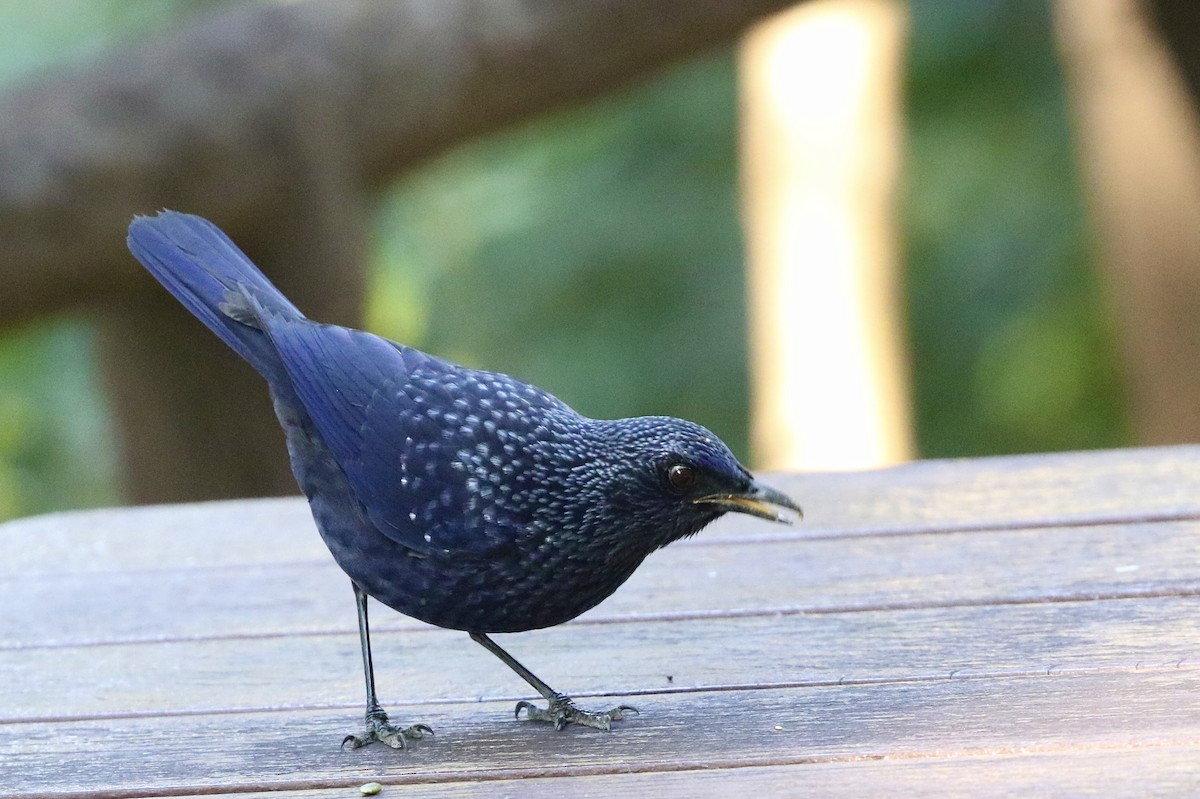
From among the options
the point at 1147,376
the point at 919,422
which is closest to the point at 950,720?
the point at 1147,376

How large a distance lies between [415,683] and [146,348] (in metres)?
2.65

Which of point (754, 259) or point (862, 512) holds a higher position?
point (754, 259)

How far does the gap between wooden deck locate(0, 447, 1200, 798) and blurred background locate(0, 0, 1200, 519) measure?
449cm

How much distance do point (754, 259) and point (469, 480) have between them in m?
6.52

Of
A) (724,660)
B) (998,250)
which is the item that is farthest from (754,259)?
(724,660)

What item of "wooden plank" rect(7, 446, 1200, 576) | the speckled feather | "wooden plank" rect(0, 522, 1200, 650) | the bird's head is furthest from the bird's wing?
"wooden plank" rect(7, 446, 1200, 576)

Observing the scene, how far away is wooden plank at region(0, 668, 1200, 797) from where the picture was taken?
207cm

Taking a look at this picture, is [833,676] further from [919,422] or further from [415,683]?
[919,422]

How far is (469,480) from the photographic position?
235 centimetres

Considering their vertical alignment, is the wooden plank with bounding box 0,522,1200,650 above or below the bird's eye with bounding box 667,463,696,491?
below

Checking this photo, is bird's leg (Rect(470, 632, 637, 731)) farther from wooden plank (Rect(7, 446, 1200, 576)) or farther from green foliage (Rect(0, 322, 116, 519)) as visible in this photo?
green foliage (Rect(0, 322, 116, 519))

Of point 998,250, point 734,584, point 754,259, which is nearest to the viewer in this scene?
point 734,584

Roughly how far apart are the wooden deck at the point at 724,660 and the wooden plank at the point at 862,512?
0.01 metres

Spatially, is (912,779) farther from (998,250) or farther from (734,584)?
(998,250)
